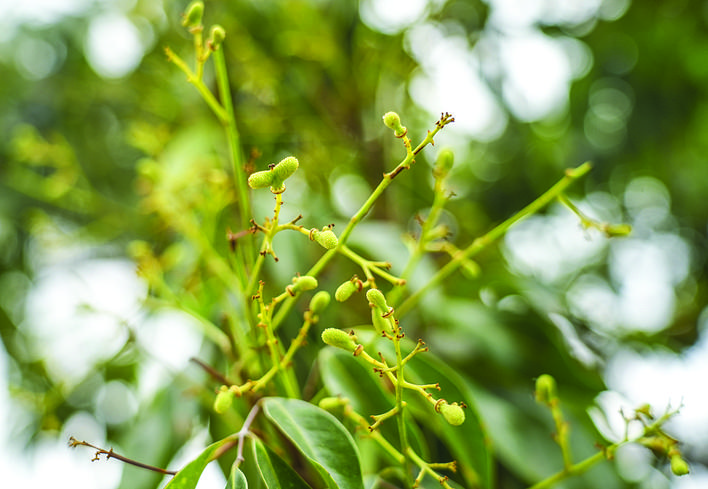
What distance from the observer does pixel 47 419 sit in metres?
0.82

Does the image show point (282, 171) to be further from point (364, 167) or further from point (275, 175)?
point (364, 167)

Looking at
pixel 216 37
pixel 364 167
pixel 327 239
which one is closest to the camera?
pixel 327 239

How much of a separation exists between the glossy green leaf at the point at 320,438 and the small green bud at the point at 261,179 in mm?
147

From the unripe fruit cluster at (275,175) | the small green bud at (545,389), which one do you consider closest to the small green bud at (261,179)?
the unripe fruit cluster at (275,175)

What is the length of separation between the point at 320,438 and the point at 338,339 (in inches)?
3.1

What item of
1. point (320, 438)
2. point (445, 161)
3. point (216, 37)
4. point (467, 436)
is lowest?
point (467, 436)

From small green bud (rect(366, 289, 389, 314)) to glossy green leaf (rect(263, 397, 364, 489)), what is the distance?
0.10 meters

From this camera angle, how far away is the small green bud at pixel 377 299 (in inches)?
12.8

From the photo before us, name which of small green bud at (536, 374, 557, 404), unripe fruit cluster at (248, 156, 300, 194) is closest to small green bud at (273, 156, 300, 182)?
unripe fruit cluster at (248, 156, 300, 194)

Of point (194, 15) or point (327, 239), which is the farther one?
point (194, 15)

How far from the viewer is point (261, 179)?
1.12ft

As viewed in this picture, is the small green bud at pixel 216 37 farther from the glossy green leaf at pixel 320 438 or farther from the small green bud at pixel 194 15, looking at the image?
the glossy green leaf at pixel 320 438

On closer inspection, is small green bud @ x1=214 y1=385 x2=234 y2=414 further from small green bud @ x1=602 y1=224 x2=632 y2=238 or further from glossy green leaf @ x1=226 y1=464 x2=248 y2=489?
small green bud @ x1=602 y1=224 x2=632 y2=238

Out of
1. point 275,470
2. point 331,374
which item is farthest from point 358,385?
point 275,470
